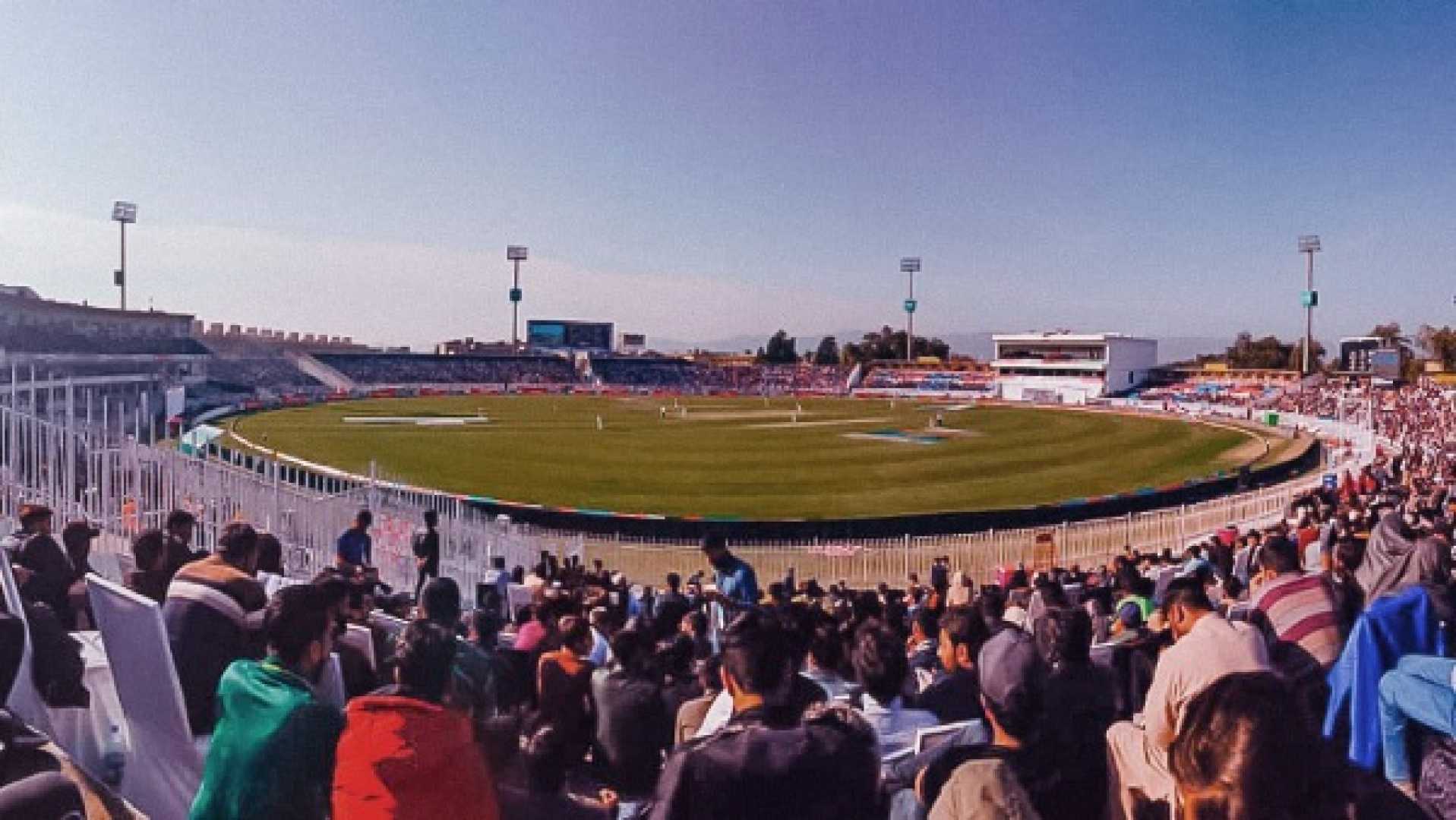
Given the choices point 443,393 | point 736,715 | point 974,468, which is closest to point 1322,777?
point 736,715

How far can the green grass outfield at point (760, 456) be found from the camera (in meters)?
31.0

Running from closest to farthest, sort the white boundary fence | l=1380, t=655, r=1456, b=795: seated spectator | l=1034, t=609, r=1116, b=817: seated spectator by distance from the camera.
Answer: l=1380, t=655, r=1456, b=795: seated spectator → l=1034, t=609, r=1116, b=817: seated spectator → the white boundary fence

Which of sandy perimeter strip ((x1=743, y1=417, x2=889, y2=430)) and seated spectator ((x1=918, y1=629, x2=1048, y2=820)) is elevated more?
seated spectator ((x1=918, y1=629, x2=1048, y2=820))

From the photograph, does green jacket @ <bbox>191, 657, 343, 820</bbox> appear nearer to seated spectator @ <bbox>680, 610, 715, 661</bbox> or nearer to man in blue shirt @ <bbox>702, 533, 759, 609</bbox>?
seated spectator @ <bbox>680, 610, 715, 661</bbox>

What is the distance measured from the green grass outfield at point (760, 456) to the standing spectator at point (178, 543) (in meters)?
20.2

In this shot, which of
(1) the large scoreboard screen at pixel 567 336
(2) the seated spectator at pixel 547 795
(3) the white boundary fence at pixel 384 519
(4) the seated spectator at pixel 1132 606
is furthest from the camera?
(1) the large scoreboard screen at pixel 567 336

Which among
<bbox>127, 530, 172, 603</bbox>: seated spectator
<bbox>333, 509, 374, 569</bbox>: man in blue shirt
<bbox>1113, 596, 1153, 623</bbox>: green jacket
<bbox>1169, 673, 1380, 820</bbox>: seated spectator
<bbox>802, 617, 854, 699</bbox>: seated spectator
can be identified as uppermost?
<bbox>1169, 673, 1380, 820</bbox>: seated spectator

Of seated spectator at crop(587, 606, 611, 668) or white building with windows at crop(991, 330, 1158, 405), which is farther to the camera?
white building with windows at crop(991, 330, 1158, 405)

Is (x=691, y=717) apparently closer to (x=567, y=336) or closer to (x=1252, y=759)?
(x=1252, y=759)

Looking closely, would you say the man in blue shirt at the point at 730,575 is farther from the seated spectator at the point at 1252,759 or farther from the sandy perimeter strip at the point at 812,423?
the sandy perimeter strip at the point at 812,423

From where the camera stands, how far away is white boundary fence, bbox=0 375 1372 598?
1034 centimetres

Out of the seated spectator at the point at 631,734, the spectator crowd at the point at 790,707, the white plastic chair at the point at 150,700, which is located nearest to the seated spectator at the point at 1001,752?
the spectator crowd at the point at 790,707

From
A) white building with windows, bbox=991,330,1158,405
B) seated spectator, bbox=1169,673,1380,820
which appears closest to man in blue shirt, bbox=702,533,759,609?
seated spectator, bbox=1169,673,1380,820

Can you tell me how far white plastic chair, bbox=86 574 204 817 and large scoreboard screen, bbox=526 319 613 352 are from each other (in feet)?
392
